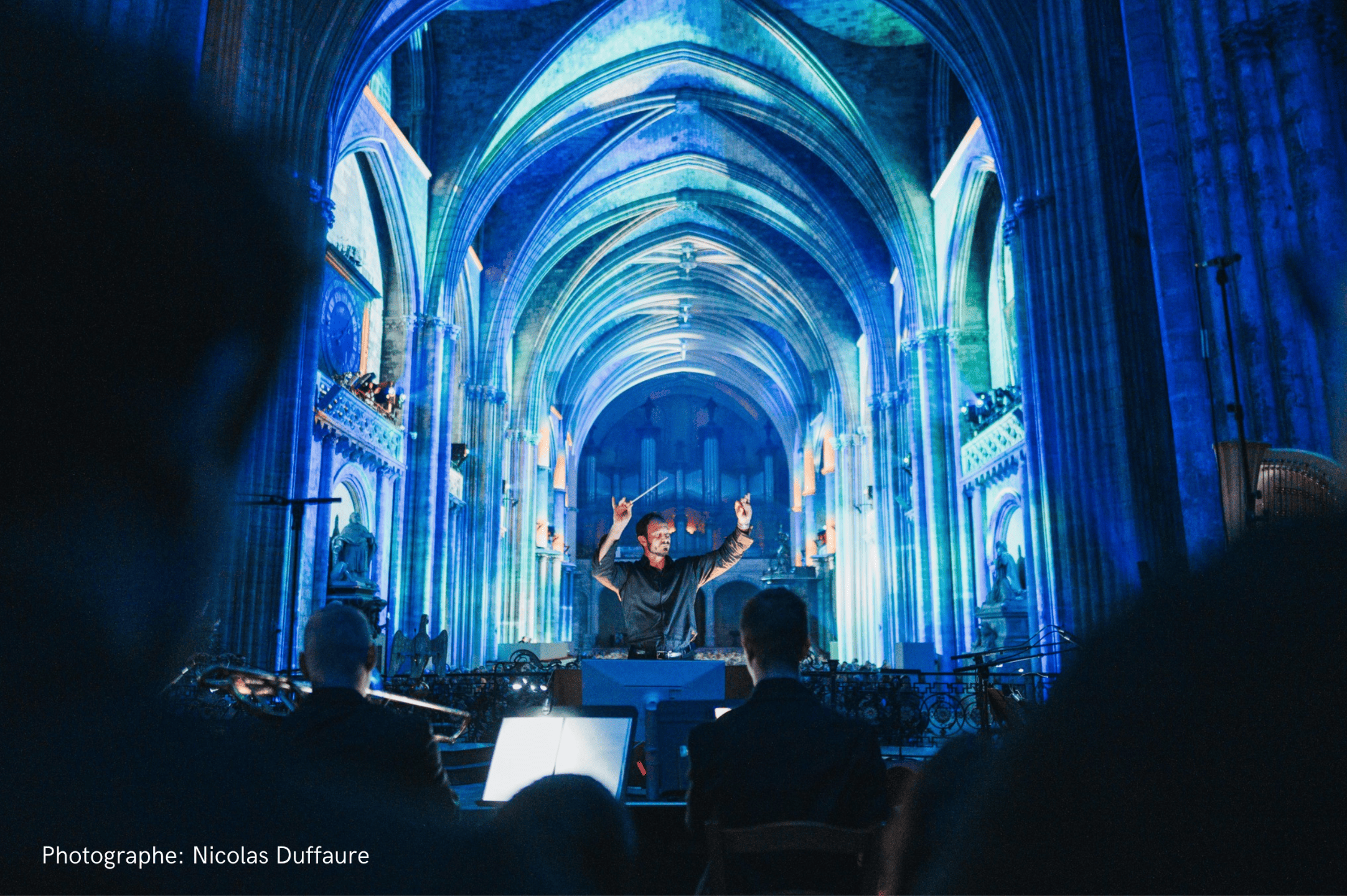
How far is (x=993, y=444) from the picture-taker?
1675 cm

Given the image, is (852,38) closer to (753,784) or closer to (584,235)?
(584,235)

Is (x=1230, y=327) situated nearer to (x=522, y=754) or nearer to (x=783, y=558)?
(x=522, y=754)

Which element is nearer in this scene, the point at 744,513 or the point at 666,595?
the point at 666,595

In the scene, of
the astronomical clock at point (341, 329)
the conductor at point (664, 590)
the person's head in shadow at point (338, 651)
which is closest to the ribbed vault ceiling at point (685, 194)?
the astronomical clock at point (341, 329)

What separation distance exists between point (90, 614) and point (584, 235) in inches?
1083

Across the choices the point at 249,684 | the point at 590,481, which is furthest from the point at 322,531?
the point at 590,481

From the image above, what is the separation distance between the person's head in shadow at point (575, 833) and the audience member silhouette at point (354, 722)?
1020 mm

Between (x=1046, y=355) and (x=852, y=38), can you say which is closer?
(x=1046, y=355)

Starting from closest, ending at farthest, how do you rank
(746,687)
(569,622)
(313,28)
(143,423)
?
(143,423)
(746,687)
(313,28)
(569,622)

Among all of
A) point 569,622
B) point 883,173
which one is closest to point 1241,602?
point 883,173

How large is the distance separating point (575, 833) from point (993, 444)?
56.8ft

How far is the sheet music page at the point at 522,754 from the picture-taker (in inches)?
120

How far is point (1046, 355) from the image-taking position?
11180 millimetres

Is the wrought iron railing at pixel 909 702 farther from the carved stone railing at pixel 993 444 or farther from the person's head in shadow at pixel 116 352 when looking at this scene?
the person's head in shadow at pixel 116 352
